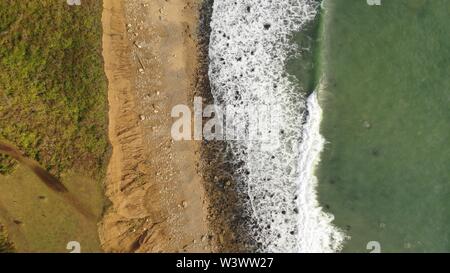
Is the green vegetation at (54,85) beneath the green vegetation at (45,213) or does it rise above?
above

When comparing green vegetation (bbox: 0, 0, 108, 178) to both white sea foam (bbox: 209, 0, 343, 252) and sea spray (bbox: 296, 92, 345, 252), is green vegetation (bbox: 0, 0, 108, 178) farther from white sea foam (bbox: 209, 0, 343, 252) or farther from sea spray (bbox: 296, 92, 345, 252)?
sea spray (bbox: 296, 92, 345, 252)

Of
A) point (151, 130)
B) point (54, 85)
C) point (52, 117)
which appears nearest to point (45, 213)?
point (52, 117)

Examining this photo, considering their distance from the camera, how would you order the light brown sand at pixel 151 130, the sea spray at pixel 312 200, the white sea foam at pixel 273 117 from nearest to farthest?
the light brown sand at pixel 151 130, the white sea foam at pixel 273 117, the sea spray at pixel 312 200

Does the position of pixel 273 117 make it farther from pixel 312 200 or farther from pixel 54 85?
pixel 54 85

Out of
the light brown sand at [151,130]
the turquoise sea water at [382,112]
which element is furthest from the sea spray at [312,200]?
the light brown sand at [151,130]

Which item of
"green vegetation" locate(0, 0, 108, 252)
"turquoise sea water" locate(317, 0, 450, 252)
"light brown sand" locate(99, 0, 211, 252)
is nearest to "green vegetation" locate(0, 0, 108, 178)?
"green vegetation" locate(0, 0, 108, 252)

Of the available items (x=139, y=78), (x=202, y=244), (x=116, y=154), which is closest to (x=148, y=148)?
Result: (x=116, y=154)

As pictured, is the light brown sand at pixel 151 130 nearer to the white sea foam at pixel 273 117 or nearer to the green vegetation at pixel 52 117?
the green vegetation at pixel 52 117
